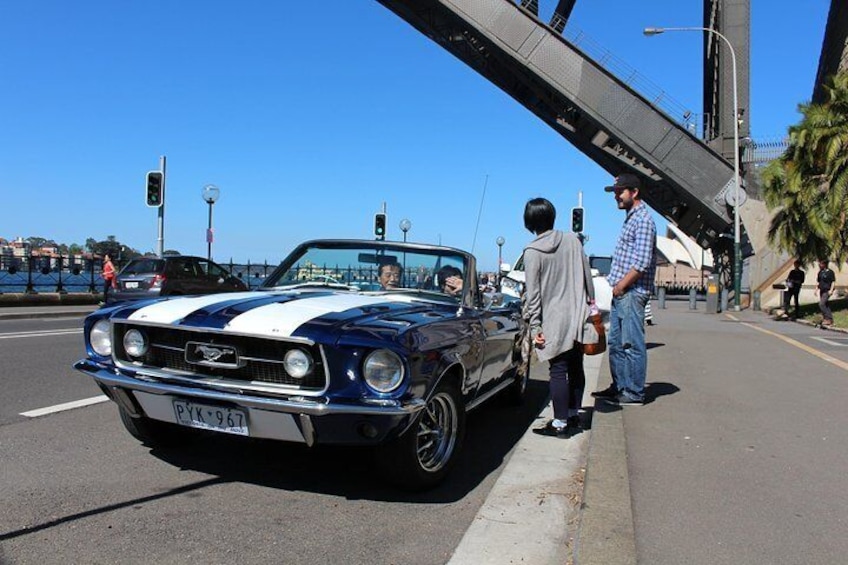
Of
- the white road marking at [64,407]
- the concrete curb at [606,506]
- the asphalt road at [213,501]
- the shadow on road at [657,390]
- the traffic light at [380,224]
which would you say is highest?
the traffic light at [380,224]

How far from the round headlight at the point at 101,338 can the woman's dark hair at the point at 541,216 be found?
2.94 meters

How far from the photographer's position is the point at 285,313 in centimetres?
370

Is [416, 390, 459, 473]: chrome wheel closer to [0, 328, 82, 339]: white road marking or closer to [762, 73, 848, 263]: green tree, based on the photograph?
[0, 328, 82, 339]: white road marking

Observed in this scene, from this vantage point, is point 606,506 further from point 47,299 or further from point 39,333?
point 47,299

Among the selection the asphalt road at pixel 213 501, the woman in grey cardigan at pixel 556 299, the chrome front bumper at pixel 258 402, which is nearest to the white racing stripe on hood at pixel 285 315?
the chrome front bumper at pixel 258 402

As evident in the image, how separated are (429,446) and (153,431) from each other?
189 cm

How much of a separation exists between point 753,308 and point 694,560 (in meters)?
26.2

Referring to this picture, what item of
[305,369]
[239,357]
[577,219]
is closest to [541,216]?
[305,369]

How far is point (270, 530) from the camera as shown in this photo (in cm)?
325

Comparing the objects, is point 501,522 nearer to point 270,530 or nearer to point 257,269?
point 270,530

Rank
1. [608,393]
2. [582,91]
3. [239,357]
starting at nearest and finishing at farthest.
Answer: [239,357] < [608,393] < [582,91]

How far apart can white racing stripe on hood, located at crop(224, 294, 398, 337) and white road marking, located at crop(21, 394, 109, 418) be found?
2.93 m

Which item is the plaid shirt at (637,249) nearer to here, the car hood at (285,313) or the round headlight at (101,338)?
the car hood at (285,313)

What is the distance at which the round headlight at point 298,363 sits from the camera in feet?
11.2
